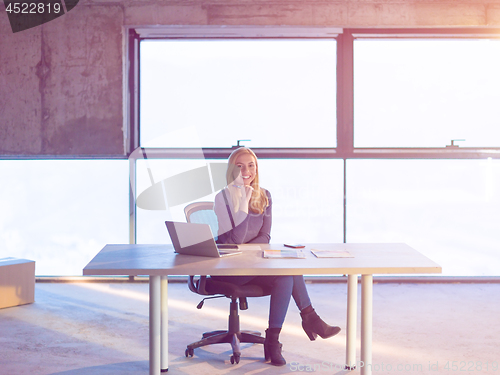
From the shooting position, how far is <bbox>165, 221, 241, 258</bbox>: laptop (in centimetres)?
241

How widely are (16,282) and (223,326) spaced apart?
2.01 meters

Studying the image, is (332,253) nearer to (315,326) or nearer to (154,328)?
(315,326)

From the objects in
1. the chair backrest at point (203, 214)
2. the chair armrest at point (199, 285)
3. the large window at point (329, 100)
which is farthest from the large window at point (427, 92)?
the chair armrest at point (199, 285)

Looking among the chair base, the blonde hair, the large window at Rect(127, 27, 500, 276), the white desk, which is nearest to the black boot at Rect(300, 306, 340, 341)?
the white desk

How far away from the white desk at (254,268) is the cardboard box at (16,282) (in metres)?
1.87

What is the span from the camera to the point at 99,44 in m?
4.97

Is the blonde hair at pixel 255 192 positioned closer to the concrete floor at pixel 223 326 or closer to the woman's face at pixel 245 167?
the woman's face at pixel 245 167

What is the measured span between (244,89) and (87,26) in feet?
6.15

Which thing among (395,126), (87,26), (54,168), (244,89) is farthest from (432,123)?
(54,168)

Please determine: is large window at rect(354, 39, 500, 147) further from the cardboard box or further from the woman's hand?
the cardboard box

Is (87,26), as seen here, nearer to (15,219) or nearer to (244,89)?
(244,89)

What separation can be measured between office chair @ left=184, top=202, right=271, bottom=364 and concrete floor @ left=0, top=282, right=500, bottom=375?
87 mm

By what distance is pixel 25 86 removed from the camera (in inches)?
197

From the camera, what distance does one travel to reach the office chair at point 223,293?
278 cm
